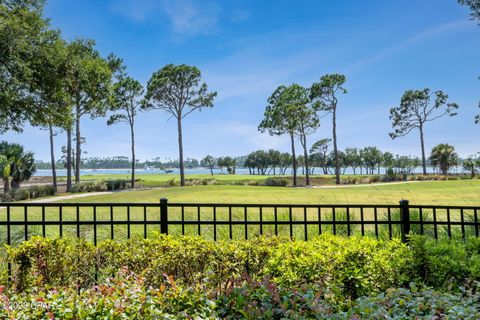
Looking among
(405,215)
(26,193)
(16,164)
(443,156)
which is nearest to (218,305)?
(405,215)

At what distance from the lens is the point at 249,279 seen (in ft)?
8.37

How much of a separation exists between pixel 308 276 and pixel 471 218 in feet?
15.4

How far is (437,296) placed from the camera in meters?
2.44

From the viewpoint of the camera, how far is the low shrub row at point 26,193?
20188 millimetres

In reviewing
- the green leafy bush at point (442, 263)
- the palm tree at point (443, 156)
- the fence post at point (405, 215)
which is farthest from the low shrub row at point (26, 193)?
the palm tree at point (443, 156)

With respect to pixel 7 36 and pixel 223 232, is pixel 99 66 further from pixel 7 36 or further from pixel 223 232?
pixel 223 232

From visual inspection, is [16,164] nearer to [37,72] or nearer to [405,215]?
[37,72]

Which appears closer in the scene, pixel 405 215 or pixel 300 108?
pixel 405 215

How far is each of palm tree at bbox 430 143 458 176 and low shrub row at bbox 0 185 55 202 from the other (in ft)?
141

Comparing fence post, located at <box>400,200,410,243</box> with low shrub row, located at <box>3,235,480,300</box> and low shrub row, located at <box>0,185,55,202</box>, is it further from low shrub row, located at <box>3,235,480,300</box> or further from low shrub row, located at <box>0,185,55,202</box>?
low shrub row, located at <box>0,185,55,202</box>

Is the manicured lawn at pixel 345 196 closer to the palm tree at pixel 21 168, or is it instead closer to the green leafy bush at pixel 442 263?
the green leafy bush at pixel 442 263

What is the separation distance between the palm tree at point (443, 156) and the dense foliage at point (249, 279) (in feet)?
148

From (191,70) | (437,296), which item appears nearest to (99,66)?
(191,70)

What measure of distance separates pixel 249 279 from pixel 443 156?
156 ft
